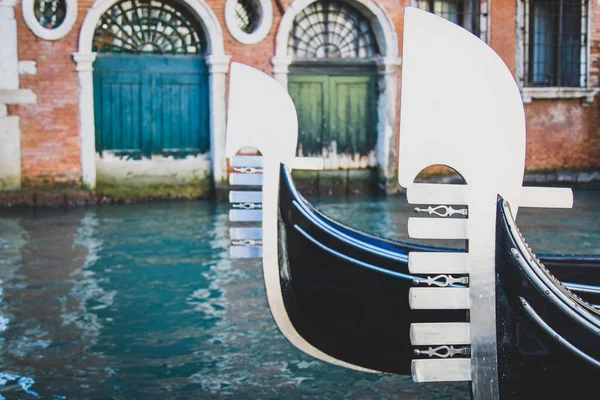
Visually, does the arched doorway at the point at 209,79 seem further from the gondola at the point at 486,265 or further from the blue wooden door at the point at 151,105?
the gondola at the point at 486,265

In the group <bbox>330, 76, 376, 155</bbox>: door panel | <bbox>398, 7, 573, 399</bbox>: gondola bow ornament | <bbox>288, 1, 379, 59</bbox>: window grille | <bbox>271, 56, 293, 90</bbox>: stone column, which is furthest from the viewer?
<bbox>330, 76, 376, 155</bbox>: door panel

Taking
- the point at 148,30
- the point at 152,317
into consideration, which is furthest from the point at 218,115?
the point at 152,317

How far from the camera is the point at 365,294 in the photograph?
10.4ft

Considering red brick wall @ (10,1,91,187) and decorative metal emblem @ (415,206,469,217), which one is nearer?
decorative metal emblem @ (415,206,469,217)

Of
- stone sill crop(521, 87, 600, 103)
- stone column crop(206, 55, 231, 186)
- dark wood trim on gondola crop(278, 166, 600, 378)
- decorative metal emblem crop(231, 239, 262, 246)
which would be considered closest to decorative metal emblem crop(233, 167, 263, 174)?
dark wood trim on gondola crop(278, 166, 600, 378)

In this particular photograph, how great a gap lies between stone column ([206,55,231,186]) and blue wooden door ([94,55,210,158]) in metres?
0.16

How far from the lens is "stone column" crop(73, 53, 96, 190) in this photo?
841cm

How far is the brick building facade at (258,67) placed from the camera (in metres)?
8.36

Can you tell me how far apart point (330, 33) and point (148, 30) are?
172 centimetres

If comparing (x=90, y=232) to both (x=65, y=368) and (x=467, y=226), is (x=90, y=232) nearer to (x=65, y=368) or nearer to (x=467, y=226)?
(x=65, y=368)

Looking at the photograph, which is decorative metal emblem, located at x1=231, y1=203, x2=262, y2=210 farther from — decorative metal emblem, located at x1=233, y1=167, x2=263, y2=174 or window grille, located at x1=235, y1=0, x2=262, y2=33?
window grille, located at x1=235, y1=0, x2=262, y2=33

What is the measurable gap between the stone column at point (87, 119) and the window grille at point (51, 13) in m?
0.39

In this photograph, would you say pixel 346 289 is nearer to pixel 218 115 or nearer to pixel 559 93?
pixel 218 115

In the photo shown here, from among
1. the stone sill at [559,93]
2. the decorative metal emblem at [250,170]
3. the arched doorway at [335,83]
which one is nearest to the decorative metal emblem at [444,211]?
the decorative metal emblem at [250,170]
